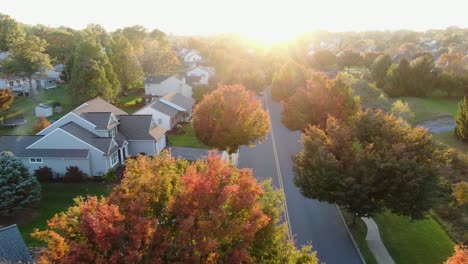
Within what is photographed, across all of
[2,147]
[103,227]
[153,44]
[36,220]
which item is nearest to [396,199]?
[103,227]

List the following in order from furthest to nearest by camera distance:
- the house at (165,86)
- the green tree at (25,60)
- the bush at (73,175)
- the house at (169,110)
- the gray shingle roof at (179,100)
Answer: the house at (165,86)
the green tree at (25,60)
the gray shingle roof at (179,100)
the house at (169,110)
the bush at (73,175)

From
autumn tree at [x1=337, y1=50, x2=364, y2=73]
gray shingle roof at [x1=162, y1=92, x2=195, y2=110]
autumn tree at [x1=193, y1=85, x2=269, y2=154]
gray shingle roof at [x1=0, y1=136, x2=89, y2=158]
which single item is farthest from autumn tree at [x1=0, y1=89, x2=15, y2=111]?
autumn tree at [x1=337, y1=50, x2=364, y2=73]

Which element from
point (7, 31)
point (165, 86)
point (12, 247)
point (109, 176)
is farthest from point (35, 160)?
point (7, 31)

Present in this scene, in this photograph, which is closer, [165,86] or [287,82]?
A: [287,82]

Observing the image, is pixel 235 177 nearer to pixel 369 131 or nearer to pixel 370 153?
pixel 370 153

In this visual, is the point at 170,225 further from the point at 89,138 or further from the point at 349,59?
the point at 349,59

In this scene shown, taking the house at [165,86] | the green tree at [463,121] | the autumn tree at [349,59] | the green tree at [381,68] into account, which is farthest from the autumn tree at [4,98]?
the autumn tree at [349,59]

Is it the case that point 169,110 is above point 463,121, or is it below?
below

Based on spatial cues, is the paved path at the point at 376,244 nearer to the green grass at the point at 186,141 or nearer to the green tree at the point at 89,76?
the green grass at the point at 186,141
